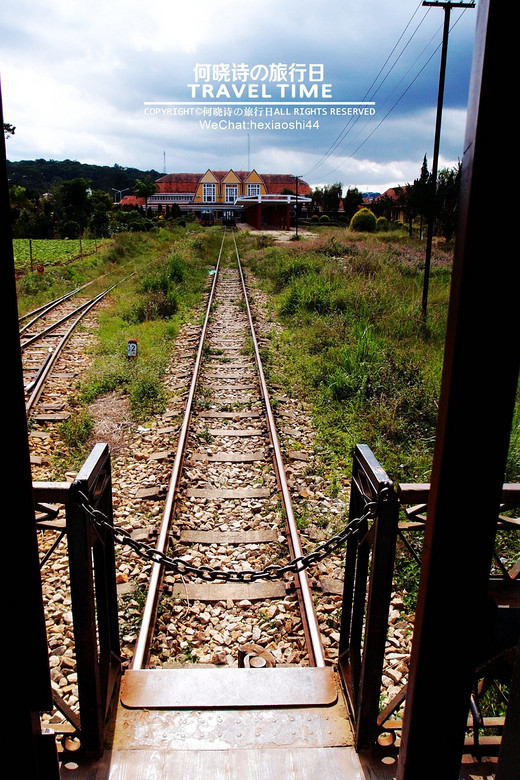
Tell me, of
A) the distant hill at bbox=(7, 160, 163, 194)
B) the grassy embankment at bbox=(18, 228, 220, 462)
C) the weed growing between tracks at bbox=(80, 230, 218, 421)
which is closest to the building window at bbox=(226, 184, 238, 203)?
the distant hill at bbox=(7, 160, 163, 194)

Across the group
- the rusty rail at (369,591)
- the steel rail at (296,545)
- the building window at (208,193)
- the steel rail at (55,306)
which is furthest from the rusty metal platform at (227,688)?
the building window at (208,193)

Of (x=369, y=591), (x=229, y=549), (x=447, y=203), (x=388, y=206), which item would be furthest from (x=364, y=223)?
(x=369, y=591)

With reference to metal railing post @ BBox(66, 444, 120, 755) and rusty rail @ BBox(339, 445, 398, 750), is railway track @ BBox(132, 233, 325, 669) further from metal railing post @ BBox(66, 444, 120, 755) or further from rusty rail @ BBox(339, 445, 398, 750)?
rusty rail @ BBox(339, 445, 398, 750)

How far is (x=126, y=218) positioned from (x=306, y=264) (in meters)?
50.8

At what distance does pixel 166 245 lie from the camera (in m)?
37.3

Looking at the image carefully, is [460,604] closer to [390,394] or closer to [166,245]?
[390,394]

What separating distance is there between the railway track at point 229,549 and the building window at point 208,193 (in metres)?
106

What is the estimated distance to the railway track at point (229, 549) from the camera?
370 cm

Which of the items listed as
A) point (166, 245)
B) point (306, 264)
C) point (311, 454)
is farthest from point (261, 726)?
point (166, 245)

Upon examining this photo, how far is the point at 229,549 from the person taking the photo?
4.74 meters

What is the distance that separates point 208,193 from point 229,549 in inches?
4372

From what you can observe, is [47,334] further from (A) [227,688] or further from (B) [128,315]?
(A) [227,688]

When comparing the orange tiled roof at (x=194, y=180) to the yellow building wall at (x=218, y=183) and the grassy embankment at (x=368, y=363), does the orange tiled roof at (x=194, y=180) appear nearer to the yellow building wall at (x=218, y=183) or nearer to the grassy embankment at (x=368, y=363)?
the yellow building wall at (x=218, y=183)

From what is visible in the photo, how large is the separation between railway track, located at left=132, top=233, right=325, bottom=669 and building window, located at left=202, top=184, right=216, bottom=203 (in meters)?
106
